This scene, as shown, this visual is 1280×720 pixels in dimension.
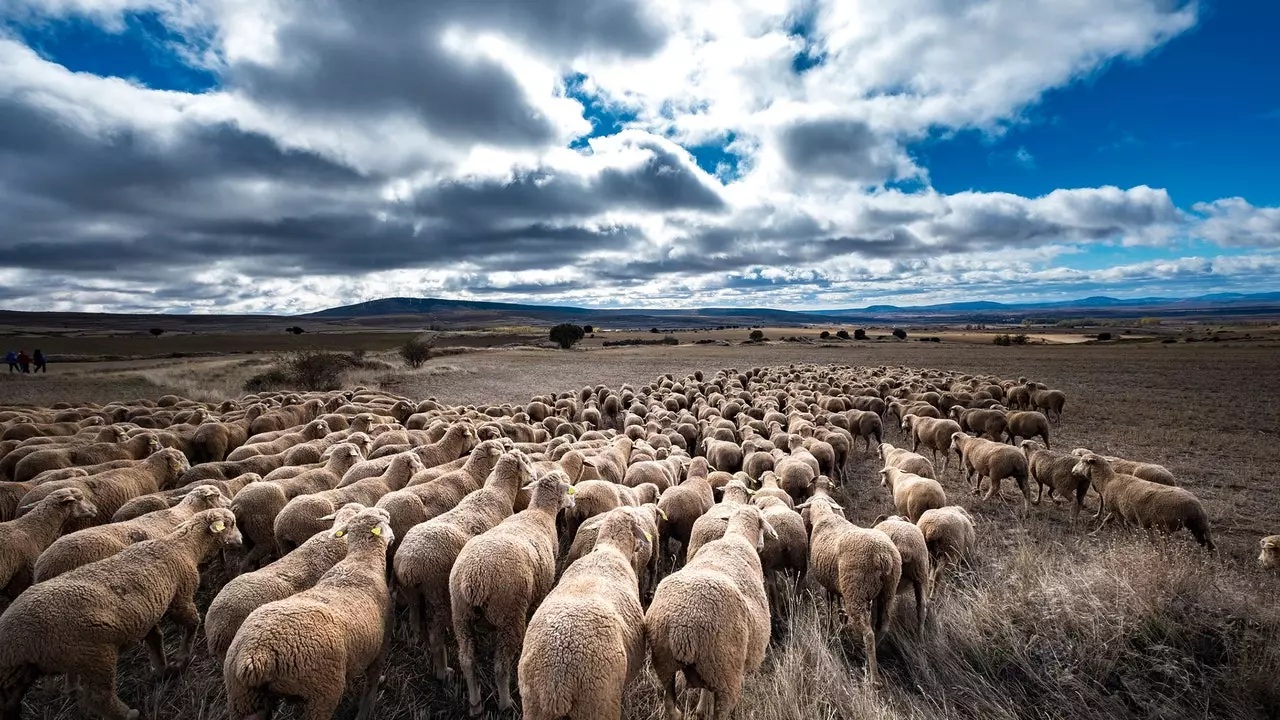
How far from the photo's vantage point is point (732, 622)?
4.29m

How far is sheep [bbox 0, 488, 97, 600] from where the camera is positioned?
5742mm

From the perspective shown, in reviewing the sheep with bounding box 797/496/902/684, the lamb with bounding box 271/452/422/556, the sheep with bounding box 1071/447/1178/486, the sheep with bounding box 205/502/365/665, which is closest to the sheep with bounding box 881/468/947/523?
the sheep with bounding box 797/496/902/684

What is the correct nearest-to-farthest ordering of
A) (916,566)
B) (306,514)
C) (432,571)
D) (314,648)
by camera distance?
1. (314,648)
2. (432,571)
3. (916,566)
4. (306,514)

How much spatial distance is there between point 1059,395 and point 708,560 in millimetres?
21141

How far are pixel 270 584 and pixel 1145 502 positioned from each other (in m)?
12.3

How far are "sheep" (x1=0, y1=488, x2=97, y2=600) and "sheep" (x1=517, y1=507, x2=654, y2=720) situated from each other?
235 inches

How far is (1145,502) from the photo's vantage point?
8734 mm

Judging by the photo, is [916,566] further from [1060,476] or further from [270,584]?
[1060,476]

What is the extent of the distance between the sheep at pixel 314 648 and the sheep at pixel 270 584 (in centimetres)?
52

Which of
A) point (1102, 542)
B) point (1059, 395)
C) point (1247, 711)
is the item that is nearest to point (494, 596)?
point (1247, 711)

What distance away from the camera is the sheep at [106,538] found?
5371 millimetres

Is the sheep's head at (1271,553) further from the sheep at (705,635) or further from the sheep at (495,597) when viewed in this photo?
the sheep at (495,597)

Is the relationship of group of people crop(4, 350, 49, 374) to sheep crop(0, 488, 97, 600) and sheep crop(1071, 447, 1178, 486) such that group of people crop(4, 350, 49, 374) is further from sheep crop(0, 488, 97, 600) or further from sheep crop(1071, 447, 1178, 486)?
sheep crop(1071, 447, 1178, 486)

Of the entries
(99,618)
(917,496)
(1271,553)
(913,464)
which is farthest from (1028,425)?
(99,618)
